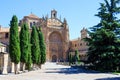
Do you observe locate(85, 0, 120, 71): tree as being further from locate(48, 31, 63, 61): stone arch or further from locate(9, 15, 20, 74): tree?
locate(48, 31, 63, 61): stone arch

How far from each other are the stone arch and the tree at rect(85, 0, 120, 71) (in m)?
55.0

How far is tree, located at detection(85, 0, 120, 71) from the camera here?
1315 inches

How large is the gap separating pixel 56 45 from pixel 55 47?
0.76 meters

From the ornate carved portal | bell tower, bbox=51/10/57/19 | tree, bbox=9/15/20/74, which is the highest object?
bell tower, bbox=51/10/57/19

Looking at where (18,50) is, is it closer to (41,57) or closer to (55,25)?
(41,57)

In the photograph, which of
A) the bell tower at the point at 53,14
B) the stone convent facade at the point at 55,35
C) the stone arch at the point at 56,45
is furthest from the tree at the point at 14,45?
the bell tower at the point at 53,14

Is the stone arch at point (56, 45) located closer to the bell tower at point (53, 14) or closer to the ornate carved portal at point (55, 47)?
the ornate carved portal at point (55, 47)

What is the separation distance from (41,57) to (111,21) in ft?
48.9

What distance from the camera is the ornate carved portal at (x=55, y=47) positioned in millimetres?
90688

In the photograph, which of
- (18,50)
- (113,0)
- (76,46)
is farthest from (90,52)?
(76,46)

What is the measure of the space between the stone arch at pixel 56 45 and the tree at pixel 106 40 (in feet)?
180

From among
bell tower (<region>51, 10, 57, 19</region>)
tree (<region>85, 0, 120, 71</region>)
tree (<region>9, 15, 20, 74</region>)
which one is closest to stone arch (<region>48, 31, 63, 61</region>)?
bell tower (<region>51, 10, 57, 19</region>)

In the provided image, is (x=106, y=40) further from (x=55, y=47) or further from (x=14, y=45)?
(x=55, y=47)

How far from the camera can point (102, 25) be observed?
35094 millimetres
